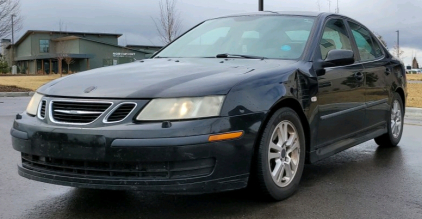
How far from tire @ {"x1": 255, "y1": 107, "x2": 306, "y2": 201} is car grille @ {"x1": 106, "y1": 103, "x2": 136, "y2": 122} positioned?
0.97 m

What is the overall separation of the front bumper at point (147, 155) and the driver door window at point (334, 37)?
5.43 feet

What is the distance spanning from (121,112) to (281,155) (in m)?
1.32

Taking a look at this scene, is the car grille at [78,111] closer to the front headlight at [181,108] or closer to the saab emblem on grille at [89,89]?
the saab emblem on grille at [89,89]

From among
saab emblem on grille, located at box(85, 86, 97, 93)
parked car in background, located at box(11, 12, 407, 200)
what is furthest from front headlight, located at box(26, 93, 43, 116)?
saab emblem on grille, located at box(85, 86, 97, 93)

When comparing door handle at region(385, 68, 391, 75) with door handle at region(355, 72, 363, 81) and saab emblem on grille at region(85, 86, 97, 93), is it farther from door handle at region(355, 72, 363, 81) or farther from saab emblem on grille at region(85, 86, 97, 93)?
saab emblem on grille at region(85, 86, 97, 93)

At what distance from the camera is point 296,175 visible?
4.16 meters

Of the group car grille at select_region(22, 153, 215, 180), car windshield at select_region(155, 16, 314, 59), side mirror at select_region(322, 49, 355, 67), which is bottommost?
car grille at select_region(22, 153, 215, 180)

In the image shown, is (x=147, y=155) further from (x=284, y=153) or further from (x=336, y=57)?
(x=336, y=57)

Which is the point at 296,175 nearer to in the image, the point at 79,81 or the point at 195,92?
the point at 195,92

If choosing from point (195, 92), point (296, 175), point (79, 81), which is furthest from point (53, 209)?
point (296, 175)

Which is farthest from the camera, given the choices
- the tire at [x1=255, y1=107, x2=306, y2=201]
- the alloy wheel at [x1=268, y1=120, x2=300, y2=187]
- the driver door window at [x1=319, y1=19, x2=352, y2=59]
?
the driver door window at [x1=319, y1=19, x2=352, y2=59]

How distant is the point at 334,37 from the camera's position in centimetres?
515

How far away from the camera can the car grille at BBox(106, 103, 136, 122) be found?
3.34 meters

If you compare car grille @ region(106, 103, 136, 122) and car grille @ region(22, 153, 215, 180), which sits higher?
car grille @ region(106, 103, 136, 122)
